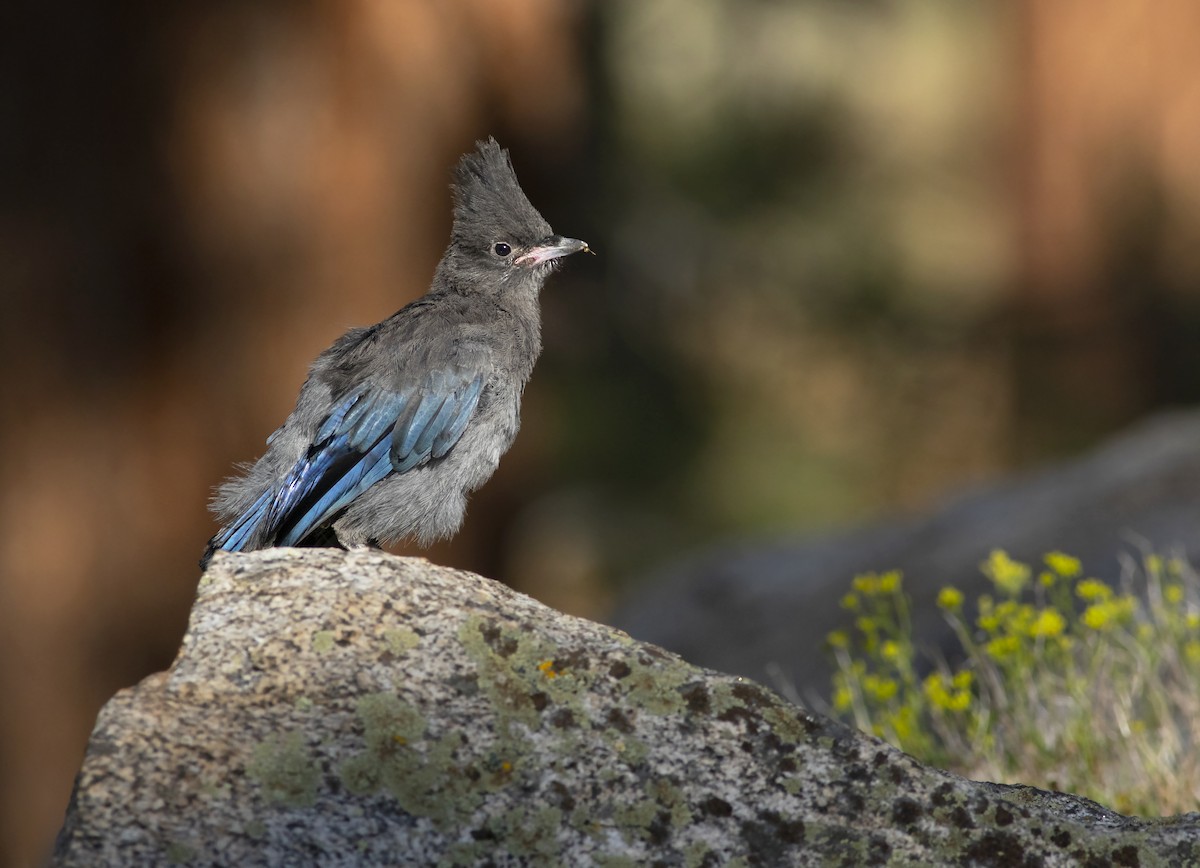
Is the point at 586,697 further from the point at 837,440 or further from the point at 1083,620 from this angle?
the point at 837,440

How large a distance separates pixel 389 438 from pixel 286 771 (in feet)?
6.51

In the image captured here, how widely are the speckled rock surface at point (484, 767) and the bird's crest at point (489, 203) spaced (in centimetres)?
231

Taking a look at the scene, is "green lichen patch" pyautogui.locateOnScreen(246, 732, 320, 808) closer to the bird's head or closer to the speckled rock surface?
the speckled rock surface

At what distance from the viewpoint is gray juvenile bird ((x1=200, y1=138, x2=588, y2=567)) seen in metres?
4.54

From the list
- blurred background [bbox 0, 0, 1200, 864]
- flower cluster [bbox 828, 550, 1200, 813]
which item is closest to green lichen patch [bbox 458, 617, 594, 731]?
flower cluster [bbox 828, 550, 1200, 813]

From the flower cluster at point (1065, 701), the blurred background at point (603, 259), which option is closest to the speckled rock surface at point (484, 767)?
the flower cluster at point (1065, 701)

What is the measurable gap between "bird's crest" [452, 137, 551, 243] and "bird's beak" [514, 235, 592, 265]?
35 millimetres

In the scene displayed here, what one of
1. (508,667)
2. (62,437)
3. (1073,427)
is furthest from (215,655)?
(1073,427)

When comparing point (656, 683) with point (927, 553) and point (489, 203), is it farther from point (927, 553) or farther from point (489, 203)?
point (927, 553)

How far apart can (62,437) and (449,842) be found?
6309 mm

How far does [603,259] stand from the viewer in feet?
56.6

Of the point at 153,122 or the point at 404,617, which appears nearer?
the point at 404,617

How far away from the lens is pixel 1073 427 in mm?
14305

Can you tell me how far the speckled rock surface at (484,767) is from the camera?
2725mm
